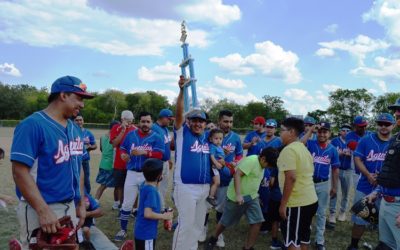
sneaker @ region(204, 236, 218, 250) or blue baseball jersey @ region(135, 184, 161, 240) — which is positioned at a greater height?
blue baseball jersey @ region(135, 184, 161, 240)

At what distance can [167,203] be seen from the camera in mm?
8688

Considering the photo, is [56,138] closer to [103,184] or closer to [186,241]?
[186,241]

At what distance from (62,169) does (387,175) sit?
3.60m

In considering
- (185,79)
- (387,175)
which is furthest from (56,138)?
(387,175)

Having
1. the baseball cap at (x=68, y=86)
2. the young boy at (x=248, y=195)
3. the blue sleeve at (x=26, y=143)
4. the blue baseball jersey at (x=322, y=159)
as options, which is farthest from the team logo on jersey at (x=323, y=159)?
the blue sleeve at (x=26, y=143)

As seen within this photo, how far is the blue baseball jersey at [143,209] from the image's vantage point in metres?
4.18

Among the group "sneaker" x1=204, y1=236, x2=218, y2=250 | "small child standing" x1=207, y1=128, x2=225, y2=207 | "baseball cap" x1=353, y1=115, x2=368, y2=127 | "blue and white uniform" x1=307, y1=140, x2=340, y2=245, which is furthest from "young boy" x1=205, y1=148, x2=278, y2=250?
"baseball cap" x1=353, y1=115, x2=368, y2=127

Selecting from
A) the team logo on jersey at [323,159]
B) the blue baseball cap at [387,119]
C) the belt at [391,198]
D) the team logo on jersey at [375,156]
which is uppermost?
the blue baseball cap at [387,119]

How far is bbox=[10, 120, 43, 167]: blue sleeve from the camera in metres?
2.77

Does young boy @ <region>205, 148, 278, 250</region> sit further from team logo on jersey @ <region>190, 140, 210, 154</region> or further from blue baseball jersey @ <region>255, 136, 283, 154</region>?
blue baseball jersey @ <region>255, 136, 283, 154</region>

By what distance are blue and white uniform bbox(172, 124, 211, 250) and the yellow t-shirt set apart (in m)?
1.14

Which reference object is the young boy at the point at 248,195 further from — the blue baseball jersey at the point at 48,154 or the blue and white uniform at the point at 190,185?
the blue baseball jersey at the point at 48,154

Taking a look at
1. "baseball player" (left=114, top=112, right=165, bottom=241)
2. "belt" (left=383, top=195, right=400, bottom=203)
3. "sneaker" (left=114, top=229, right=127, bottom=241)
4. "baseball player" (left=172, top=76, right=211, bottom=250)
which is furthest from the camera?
"baseball player" (left=114, top=112, right=165, bottom=241)

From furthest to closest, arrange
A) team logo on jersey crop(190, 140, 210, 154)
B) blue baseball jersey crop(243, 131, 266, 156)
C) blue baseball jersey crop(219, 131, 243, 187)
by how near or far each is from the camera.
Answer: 1. blue baseball jersey crop(243, 131, 266, 156)
2. blue baseball jersey crop(219, 131, 243, 187)
3. team logo on jersey crop(190, 140, 210, 154)
